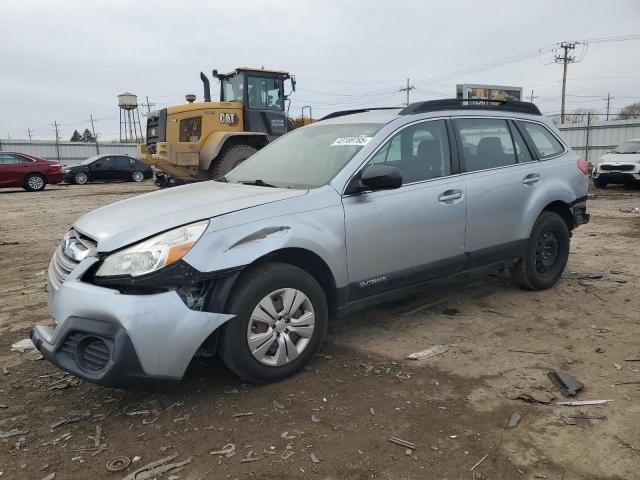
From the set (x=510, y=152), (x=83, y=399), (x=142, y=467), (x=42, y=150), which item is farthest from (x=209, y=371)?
(x=42, y=150)

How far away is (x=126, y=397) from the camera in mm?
3182

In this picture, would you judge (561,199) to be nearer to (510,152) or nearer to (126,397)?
(510,152)

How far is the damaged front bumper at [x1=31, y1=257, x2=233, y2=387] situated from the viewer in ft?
8.75

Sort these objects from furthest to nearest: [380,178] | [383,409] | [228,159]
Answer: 1. [228,159]
2. [380,178]
3. [383,409]

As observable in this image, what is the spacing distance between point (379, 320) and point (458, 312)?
2.48 feet

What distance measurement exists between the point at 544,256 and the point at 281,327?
10.3 ft

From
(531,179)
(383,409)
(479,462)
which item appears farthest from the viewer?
(531,179)

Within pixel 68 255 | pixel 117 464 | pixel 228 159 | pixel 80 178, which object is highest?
pixel 228 159

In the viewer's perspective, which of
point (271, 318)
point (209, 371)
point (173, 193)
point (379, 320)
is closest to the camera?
point (271, 318)

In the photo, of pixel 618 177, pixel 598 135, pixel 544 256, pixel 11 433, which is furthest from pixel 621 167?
pixel 11 433

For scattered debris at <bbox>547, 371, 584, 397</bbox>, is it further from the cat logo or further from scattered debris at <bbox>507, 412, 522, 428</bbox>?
the cat logo

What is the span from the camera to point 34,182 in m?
19.0

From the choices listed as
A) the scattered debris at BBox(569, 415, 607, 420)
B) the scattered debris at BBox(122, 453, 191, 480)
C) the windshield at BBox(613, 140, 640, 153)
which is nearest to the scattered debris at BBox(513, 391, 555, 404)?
the scattered debris at BBox(569, 415, 607, 420)

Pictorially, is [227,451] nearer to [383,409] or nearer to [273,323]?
[273,323]
